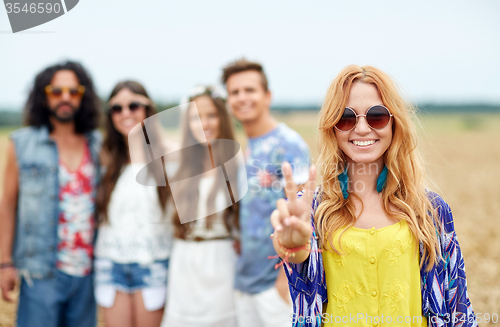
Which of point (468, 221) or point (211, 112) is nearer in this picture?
point (211, 112)

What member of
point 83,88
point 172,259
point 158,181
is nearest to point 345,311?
point 172,259

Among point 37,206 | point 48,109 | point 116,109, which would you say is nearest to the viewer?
point 37,206

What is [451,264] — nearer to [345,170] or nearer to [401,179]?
[401,179]

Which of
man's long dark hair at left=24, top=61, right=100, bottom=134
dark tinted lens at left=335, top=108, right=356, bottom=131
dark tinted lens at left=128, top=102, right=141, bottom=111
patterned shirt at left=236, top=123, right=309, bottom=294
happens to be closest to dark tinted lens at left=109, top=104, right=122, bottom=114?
dark tinted lens at left=128, top=102, right=141, bottom=111

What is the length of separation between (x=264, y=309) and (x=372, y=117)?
2.08 meters

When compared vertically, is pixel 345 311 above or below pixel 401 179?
below

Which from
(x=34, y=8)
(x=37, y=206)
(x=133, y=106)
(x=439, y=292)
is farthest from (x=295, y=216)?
(x=34, y=8)

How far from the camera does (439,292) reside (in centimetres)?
182

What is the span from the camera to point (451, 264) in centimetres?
183

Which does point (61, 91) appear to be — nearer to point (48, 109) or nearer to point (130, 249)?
point (48, 109)

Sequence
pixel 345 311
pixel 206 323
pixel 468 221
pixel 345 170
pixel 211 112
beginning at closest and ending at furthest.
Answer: pixel 345 311
pixel 345 170
pixel 206 323
pixel 211 112
pixel 468 221

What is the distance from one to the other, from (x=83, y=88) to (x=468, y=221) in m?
9.52

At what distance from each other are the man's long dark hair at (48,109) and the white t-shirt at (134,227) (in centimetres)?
77

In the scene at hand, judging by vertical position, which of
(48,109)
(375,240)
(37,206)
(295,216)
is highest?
(48,109)
